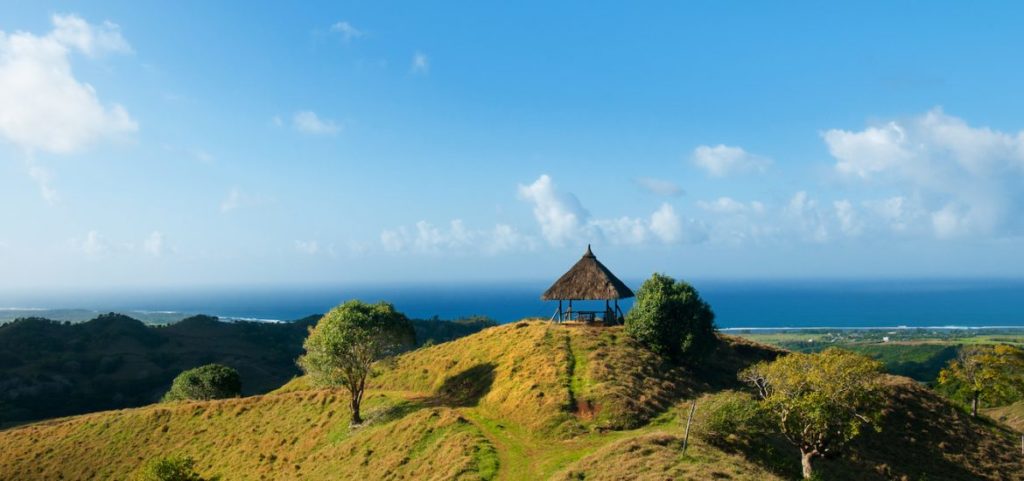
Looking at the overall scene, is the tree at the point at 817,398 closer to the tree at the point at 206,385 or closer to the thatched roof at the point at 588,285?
the thatched roof at the point at 588,285

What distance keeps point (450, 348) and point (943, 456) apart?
42.8 metres

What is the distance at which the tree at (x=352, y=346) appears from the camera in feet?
146

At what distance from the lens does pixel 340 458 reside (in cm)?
3788

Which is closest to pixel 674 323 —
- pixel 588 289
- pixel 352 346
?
pixel 588 289

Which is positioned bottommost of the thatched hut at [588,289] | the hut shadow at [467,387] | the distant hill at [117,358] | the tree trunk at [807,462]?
the distant hill at [117,358]

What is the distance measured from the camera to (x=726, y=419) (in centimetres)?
3153

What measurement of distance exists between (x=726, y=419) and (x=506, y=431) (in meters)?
13.5

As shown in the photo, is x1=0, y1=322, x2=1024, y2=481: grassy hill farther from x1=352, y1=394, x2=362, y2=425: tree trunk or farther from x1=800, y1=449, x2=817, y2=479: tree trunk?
x1=352, y1=394, x2=362, y2=425: tree trunk

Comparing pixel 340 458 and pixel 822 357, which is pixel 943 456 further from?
pixel 340 458

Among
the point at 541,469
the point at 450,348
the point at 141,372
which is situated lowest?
the point at 141,372

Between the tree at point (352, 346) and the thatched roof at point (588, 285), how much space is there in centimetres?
1651

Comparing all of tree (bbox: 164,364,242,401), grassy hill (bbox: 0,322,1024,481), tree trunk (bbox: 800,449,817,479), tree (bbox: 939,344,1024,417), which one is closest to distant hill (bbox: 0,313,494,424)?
tree (bbox: 164,364,242,401)

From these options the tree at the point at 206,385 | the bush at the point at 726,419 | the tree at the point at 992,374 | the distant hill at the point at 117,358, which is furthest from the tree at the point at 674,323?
the distant hill at the point at 117,358

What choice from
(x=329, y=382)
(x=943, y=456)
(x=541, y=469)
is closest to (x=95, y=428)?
(x=329, y=382)
